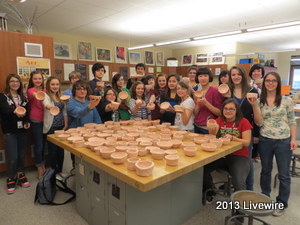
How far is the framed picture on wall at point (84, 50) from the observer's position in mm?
5555

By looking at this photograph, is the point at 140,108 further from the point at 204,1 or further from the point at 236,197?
the point at 204,1

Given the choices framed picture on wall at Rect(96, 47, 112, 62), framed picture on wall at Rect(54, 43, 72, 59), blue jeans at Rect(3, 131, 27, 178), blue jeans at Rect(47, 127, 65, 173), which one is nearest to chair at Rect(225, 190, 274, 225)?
blue jeans at Rect(47, 127, 65, 173)

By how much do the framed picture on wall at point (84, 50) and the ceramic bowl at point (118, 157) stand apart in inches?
189

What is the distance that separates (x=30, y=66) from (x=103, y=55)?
332 cm

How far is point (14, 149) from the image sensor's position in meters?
2.51

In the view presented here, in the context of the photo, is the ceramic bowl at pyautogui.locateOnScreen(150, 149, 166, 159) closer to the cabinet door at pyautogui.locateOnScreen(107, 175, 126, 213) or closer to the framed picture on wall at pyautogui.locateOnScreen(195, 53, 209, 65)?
the cabinet door at pyautogui.locateOnScreen(107, 175, 126, 213)

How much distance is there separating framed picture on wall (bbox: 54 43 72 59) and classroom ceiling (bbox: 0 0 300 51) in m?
0.35

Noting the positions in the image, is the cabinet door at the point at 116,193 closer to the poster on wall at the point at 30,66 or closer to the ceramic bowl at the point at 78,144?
the ceramic bowl at the point at 78,144

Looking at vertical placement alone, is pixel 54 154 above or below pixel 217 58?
below

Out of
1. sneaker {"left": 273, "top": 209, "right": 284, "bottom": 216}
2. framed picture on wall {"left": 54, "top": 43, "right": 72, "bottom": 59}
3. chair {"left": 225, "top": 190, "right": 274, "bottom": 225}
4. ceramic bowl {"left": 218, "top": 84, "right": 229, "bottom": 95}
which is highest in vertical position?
framed picture on wall {"left": 54, "top": 43, "right": 72, "bottom": 59}

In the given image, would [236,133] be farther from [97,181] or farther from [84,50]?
[84,50]

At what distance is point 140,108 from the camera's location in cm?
270

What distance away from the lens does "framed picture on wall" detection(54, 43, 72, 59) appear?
16.9 feet

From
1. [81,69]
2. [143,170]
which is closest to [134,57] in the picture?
[81,69]
